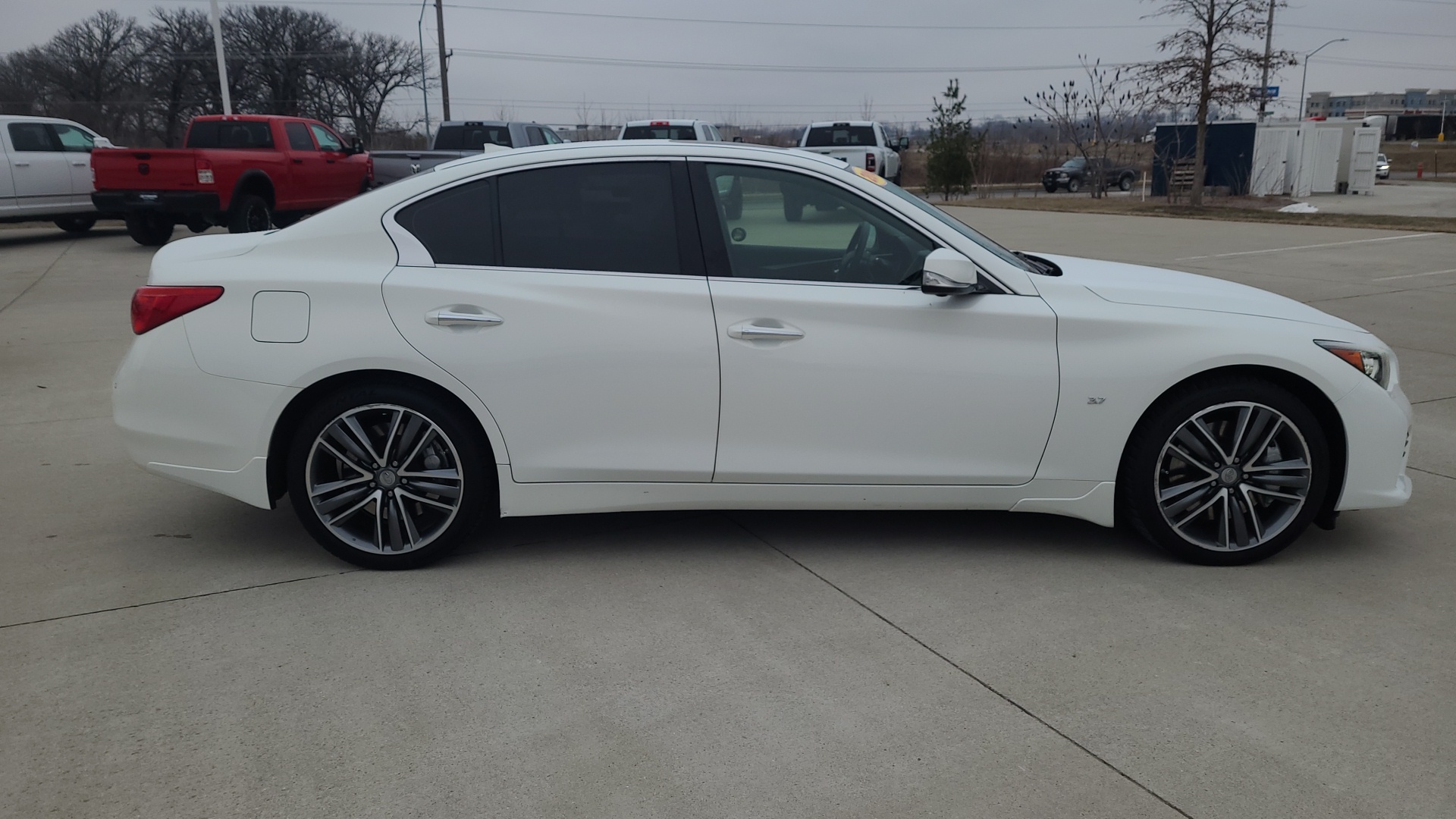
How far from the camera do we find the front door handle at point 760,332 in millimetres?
4047

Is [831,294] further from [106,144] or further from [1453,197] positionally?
[1453,197]

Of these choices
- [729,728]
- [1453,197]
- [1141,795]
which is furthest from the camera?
[1453,197]

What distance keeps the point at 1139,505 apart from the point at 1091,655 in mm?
900

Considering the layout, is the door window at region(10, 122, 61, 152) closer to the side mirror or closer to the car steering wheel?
the car steering wheel

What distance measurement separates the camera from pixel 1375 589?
13.3ft

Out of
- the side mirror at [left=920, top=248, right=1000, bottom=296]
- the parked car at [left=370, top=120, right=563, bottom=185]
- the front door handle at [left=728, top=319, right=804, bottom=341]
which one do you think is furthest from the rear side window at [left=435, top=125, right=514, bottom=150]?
the side mirror at [left=920, top=248, right=1000, bottom=296]

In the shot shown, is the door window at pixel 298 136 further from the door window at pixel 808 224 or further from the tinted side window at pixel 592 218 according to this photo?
the door window at pixel 808 224

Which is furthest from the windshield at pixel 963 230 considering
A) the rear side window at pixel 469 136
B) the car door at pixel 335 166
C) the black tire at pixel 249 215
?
the rear side window at pixel 469 136

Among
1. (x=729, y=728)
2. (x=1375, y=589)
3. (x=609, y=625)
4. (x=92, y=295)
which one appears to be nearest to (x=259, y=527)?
(x=609, y=625)

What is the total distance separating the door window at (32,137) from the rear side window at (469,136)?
6381 millimetres

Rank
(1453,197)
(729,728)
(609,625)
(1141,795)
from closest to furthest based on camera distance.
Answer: (1141,795), (729,728), (609,625), (1453,197)

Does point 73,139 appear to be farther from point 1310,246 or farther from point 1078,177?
point 1078,177

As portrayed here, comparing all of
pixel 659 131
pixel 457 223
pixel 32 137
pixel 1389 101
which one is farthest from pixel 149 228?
pixel 1389 101

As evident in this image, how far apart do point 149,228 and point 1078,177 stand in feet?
106
